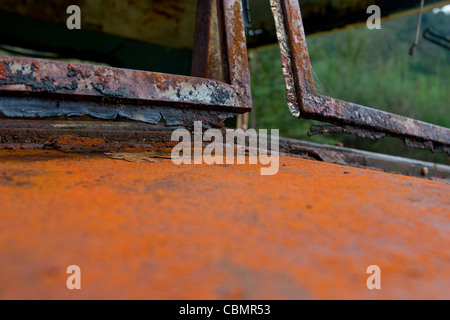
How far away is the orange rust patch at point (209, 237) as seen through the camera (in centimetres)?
43

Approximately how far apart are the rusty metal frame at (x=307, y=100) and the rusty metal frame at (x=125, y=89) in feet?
0.57

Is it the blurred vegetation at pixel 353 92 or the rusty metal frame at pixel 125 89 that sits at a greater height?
the blurred vegetation at pixel 353 92

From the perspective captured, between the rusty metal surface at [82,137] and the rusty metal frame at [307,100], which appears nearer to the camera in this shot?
the rusty metal surface at [82,137]

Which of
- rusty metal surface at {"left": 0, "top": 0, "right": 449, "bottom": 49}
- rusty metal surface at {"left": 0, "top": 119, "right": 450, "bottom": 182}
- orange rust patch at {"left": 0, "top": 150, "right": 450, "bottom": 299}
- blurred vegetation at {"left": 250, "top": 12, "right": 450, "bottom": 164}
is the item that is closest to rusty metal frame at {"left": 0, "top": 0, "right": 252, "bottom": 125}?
rusty metal surface at {"left": 0, "top": 119, "right": 450, "bottom": 182}

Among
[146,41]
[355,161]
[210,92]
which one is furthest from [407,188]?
[146,41]

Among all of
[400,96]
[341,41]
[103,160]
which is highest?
[341,41]

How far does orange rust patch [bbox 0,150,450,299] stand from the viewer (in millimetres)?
434

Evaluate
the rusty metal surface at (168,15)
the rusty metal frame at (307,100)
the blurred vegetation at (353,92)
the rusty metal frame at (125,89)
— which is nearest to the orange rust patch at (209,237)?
the rusty metal frame at (125,89)

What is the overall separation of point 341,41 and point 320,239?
11.7 m

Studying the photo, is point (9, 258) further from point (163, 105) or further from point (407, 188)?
point (407, 188)

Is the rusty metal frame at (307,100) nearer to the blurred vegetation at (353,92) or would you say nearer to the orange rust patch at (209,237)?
the orange rust patch at (209,237)

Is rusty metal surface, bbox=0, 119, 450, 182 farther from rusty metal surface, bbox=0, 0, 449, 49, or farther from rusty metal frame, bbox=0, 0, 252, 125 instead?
rusty metal surface, bbox=0, 0, 449, 49

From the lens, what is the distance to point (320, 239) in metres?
0.57

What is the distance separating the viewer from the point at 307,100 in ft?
4.51
